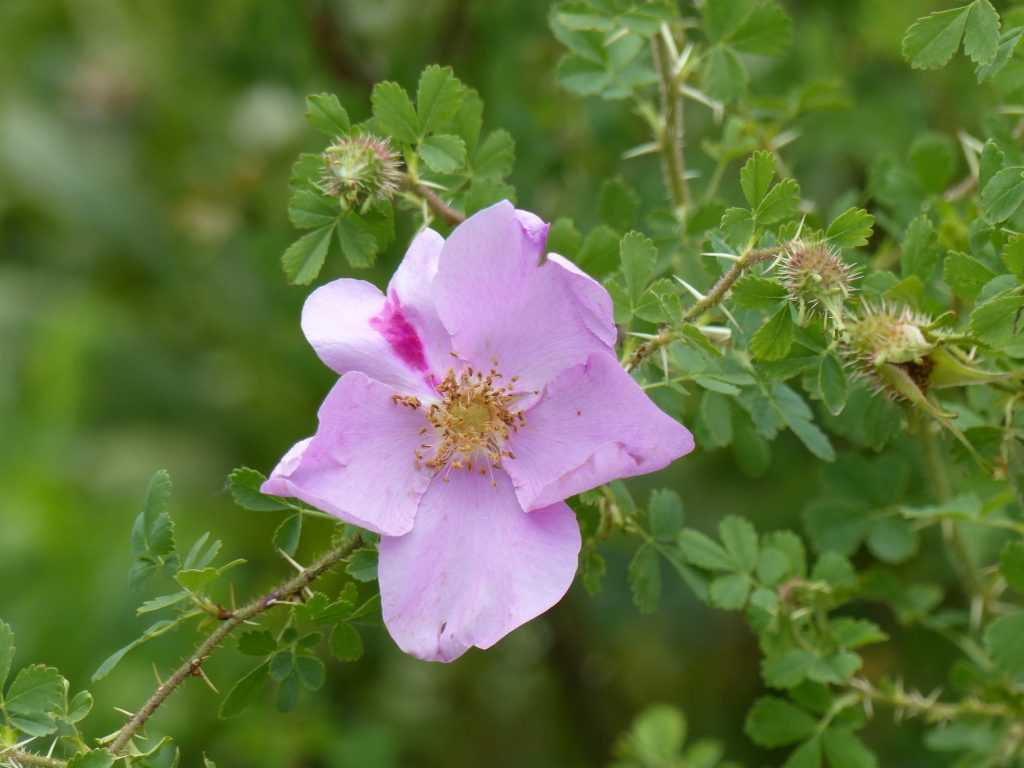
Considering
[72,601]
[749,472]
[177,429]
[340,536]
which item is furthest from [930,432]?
[177,429]

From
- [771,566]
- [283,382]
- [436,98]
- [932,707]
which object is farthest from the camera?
[283,382]

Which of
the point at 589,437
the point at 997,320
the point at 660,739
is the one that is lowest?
the point at 660,739

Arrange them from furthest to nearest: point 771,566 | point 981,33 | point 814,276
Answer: point 771,566 → point 981,33 → point 814,276

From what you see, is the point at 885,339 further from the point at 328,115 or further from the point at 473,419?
the point at 328,115

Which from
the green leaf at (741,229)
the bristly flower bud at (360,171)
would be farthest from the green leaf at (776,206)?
the bristly flower bud at (360,171)

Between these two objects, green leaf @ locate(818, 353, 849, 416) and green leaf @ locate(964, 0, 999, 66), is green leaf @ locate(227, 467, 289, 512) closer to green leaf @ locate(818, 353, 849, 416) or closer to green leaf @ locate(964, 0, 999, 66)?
green leaf @ locate(818, 353, 849, 416)

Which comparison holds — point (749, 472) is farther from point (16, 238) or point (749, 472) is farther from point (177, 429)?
point (16, 238)

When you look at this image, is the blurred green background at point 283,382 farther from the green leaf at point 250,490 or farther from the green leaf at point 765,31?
the green leaf at point 250,490

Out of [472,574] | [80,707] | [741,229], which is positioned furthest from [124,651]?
[741,229]
